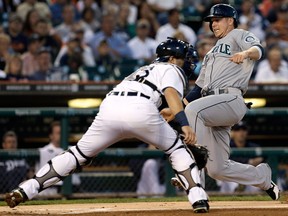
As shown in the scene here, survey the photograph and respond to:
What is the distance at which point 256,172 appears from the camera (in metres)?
7.69

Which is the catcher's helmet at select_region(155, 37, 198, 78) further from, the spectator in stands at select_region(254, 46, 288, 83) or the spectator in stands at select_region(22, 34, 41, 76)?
the spectator in stands at select_region(254, 46, 288, 83)

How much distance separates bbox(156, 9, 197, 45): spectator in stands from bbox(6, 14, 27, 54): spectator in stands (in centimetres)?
232

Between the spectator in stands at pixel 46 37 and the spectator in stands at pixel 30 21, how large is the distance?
91mm

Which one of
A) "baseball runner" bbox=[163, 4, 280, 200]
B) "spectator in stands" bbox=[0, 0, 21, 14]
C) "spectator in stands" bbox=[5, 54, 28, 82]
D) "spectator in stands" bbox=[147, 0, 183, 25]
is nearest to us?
"baseball runner" bbox=[163, 4, 280, 200]

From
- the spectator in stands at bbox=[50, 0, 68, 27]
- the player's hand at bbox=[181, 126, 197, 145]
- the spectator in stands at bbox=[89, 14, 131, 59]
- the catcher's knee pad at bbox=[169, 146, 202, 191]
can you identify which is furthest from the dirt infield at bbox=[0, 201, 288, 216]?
the spectator in stands at bbox=[50, 0, 68, 27]

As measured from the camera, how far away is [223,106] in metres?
7.29

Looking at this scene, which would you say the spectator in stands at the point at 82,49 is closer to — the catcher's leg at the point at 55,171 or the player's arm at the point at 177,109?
the catcher's leg at the point at 55,171

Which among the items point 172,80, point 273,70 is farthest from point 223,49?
point 273,70

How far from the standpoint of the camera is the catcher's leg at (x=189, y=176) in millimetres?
6512

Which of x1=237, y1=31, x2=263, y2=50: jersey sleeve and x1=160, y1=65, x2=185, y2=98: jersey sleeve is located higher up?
x1=237, y1=31, x2=263, y2=50: jersey sleeve

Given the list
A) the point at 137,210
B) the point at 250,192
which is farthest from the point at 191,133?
the point at 250,192

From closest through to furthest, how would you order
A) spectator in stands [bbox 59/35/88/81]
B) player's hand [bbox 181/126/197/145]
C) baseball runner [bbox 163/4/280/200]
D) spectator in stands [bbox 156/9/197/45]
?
player's hand [bbox 181/126/197/145] < baseball runner [bbox 163/4/280/200] < spectator in stands [bbox 59/35/88/81] < spectator in stands [bbox 156/9/197/45]

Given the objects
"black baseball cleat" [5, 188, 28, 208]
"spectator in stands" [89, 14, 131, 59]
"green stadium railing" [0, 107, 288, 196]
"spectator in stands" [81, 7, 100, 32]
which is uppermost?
"spectator in stands" [81, 7, 100, 32]

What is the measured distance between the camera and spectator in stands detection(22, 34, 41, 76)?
1222 centimetres
